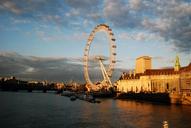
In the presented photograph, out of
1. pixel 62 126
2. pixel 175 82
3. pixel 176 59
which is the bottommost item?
pixel 62 126

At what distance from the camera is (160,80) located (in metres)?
148

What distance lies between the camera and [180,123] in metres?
51.9

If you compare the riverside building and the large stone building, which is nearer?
the riverside building

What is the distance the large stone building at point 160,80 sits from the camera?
12338cm

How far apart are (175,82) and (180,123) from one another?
86871 mm

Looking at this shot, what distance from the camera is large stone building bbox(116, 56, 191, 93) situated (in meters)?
123

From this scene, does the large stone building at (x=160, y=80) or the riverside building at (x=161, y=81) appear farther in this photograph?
the large stone building at (x=160, y=80)

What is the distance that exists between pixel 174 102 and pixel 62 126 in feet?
202

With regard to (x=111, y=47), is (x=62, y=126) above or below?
below

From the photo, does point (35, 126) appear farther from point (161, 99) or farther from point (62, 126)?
point (161, 99)

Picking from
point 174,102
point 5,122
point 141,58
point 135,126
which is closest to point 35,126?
point 5,122

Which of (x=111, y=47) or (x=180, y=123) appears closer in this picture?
(x=180, y=123)

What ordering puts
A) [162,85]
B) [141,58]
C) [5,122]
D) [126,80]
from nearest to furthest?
[5,122] → [162,85] → [126,80] → [141,58]

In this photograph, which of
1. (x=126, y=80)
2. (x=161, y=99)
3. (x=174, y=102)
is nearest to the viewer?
(x=174, y=102)
